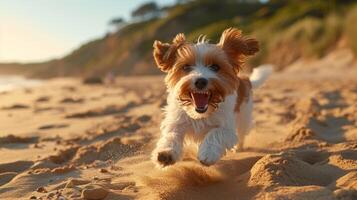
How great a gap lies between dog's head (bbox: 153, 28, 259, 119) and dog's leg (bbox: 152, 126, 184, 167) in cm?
22

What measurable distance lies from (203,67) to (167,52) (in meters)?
0.48

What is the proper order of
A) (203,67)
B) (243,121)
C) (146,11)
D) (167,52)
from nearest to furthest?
1. (203,67)
2. (167,52)
3. (243,121)
4. (146,11)

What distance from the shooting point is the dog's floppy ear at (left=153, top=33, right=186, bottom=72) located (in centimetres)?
478

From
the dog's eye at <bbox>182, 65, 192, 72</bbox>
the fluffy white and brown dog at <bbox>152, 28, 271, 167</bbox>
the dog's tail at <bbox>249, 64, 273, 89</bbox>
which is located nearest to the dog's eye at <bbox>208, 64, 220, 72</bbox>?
the fluffy white and brown dog at <bbox>152, 28, 271, 167</bbox>

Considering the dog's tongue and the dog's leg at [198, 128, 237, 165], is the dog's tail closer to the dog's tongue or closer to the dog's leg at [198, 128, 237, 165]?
the dog's leg at [198, 128, 237, 165]

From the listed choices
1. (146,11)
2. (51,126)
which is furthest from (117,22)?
(51,126)

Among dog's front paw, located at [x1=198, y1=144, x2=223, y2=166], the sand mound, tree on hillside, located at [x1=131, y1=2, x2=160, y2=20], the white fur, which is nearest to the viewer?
the sand mound

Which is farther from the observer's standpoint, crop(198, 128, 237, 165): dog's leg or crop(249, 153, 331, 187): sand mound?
crop(198, 128, 237, 165): dog's leg

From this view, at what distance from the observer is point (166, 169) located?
166 inches

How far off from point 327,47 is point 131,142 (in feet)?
81.3

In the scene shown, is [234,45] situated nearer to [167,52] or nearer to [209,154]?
[167,52]

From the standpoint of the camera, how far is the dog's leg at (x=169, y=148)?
4078 millimetres

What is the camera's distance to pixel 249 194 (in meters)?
3.38

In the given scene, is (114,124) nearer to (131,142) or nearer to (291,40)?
(131,142)
